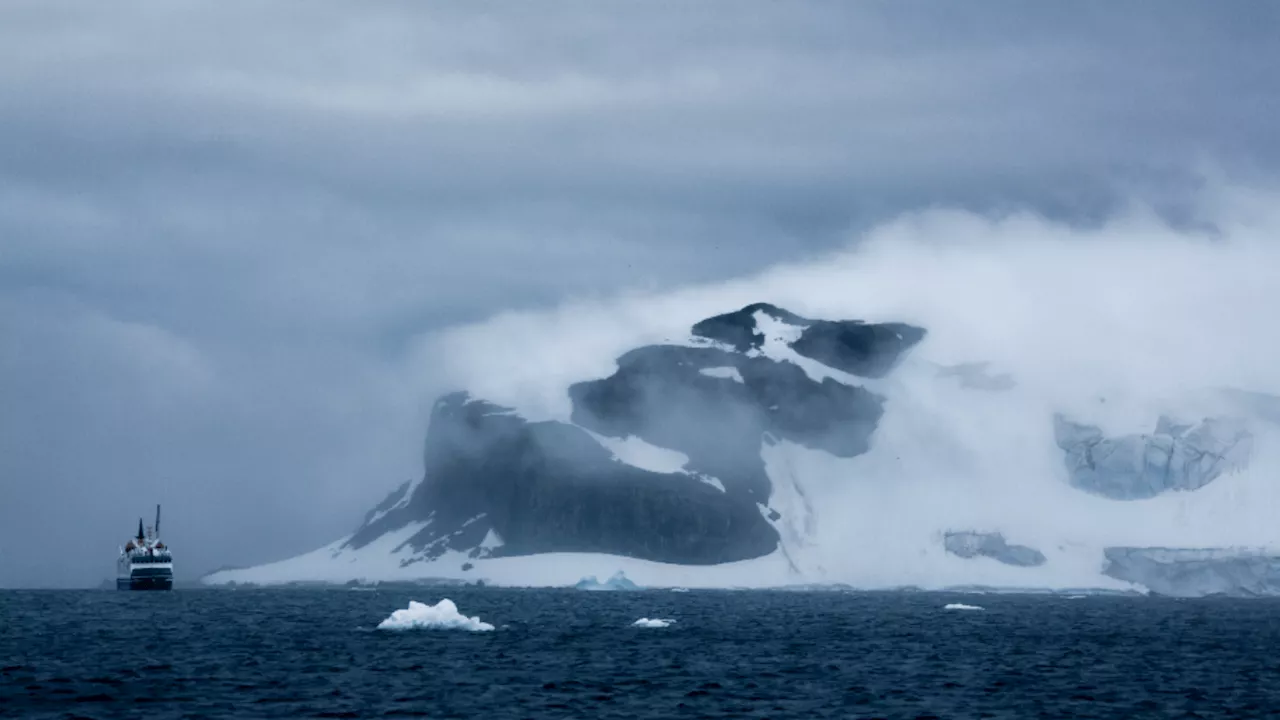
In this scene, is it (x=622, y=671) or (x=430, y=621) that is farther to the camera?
(x=430, y=621)

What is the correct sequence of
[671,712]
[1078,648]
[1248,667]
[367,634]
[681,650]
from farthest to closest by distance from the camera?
[367,634], [1078,648], [681,650], [1248,667], [671,712]

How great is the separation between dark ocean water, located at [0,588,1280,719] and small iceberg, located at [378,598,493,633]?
2.73 m

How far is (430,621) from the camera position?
144125 millimetres

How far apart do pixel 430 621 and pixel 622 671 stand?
160 ft

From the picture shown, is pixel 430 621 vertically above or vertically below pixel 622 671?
above

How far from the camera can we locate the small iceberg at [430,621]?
144m

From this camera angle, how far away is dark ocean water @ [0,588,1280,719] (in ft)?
257

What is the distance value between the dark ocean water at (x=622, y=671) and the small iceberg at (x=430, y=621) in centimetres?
273

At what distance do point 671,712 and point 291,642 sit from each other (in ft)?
174

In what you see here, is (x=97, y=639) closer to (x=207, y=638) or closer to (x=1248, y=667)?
(x=207, y=638)

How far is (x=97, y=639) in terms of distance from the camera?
4985 inches

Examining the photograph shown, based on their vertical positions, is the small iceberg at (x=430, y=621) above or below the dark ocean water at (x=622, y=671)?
above

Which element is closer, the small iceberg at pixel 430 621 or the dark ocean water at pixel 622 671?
the dark ocean water at pixel 622 671

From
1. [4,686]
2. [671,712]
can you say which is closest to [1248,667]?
[671,712]
